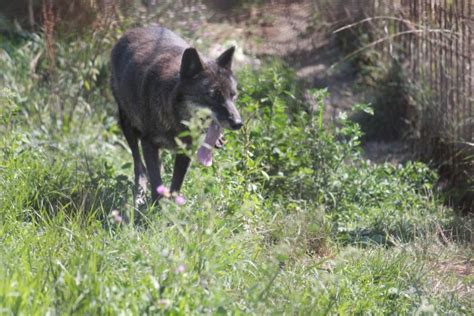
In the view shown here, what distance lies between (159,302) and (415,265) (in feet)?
7.78

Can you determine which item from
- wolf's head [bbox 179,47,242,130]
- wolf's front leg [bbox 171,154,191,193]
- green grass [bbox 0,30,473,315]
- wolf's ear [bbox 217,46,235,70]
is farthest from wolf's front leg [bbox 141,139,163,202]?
wolf's ear [bbox 217,46,235,70]

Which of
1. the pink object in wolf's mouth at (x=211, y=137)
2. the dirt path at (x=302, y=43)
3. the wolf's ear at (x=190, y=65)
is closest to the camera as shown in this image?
the pink object in wolf's mouth at (x=211, y=137)

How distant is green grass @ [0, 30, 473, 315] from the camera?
169 inches

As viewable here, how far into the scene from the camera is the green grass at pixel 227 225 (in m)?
4.29

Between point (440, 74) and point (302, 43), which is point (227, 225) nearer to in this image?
point (440, 74)

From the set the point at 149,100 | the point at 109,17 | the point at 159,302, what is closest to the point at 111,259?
the point at 159,302

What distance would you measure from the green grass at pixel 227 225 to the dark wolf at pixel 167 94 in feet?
0.92

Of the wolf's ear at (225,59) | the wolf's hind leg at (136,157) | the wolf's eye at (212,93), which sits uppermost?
the wolf's ear at (225,59)

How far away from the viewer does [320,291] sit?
495 centimetres

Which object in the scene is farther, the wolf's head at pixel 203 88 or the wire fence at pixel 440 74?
the wire fence at pixel 440 74

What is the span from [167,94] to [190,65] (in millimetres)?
317

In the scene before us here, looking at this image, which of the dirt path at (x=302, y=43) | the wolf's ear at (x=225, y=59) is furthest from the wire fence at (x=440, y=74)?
the wolf's ear at (x=225, y=59)

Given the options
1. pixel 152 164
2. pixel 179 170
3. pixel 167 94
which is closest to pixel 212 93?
pixel 167 94

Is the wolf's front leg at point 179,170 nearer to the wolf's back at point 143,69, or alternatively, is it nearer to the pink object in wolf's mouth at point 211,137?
the pink object in wolf's mouth at point 211,137
